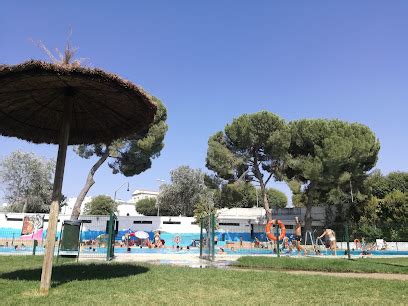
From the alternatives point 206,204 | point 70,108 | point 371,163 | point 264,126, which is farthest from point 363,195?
A: point 70,108

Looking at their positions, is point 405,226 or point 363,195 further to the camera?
point 363,195

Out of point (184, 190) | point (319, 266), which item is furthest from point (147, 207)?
point (319, 266)

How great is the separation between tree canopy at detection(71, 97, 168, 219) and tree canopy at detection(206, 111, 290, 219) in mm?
5547

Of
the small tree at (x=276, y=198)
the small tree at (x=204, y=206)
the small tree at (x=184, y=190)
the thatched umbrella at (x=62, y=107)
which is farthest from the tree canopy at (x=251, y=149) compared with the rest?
the small tree at (x=276, y=198)

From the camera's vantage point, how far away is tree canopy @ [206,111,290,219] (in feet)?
124

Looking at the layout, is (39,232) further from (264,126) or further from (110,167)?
(264,126)

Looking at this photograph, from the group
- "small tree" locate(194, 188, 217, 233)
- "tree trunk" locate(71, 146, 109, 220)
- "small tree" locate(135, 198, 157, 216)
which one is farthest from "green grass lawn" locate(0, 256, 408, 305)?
"small tree" locate(135, 198, 157, 216)

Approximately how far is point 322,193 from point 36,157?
36366 millimetres

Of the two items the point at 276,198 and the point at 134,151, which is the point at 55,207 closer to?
the point at 134,151

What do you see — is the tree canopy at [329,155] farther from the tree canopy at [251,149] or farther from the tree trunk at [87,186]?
the tree trunk at [87,186]

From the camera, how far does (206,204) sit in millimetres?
52281

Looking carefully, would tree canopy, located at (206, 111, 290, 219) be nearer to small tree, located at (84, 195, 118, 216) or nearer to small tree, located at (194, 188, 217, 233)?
small tree, located at (194, 188, 217, 233)

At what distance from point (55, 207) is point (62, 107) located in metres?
2.70

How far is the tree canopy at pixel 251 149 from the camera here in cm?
3769
